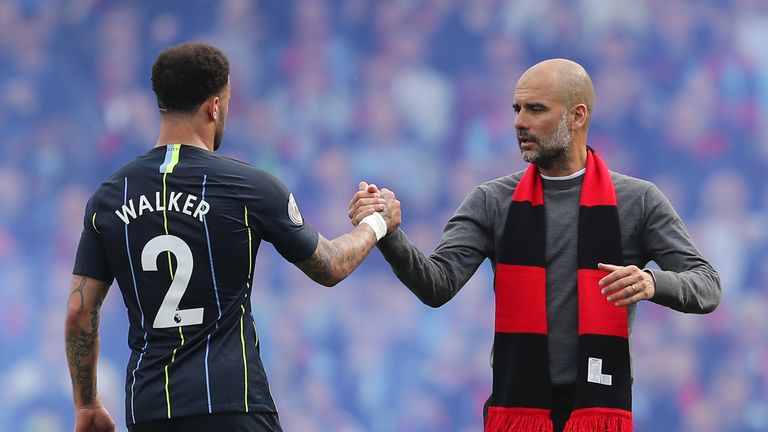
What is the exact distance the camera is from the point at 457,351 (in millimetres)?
5832

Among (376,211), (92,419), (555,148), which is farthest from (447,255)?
(92,419)

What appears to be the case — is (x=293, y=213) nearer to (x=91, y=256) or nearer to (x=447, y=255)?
(x=91, y=256)

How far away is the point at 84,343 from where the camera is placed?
2941mm

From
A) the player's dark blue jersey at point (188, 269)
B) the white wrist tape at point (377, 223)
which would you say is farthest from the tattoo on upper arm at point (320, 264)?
the white wrist tape at point (377, 223)

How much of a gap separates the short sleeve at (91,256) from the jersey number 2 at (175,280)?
196mm

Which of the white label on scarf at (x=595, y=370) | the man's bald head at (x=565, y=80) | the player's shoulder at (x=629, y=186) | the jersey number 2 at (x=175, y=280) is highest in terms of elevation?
the man's bald head at (x=565, y=80)

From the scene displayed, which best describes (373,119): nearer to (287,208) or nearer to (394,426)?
(394,426)

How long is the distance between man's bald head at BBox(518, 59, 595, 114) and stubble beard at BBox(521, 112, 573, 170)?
0.06 meters

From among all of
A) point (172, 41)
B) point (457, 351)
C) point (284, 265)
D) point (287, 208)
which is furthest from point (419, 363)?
point (287, 208)

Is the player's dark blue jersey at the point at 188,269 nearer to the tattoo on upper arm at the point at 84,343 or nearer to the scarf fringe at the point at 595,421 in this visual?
the tattoo on upper arm at the point at 84,343

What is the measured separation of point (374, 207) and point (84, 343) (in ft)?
2.98

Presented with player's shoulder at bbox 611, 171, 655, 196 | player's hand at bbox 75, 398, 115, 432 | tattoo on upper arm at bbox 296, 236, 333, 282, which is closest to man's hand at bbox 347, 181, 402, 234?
tattoo on upper arm at bbox 296, 236, 333, 282

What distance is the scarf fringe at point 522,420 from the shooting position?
127 inches

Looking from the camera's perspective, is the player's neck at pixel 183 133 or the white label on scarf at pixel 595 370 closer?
the player's neck at pixel 183 133
